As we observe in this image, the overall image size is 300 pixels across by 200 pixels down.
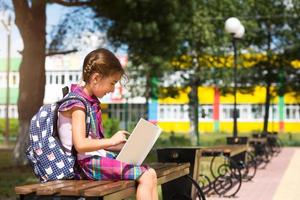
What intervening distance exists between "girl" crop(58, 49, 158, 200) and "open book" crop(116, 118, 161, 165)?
0.23 ft

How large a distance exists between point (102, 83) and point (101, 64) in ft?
0.45

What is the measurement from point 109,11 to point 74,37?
8.37ft

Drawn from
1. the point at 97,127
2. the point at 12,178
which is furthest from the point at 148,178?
the point at 12,178

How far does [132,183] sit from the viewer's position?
4.18 m

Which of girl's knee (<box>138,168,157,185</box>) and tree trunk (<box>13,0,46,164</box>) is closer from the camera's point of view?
girl's knee (<box>138,168,157,185</box>)

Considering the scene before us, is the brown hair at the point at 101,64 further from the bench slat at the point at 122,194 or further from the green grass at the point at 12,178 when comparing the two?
the green grass at the point at 12,178

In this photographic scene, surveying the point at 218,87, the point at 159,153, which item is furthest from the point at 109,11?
the point at 218,87

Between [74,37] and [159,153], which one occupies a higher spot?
[74,37]

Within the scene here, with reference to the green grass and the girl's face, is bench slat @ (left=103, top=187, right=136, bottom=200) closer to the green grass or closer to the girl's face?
the girl's face

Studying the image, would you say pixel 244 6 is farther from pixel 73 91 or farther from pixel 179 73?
pixel 73 91

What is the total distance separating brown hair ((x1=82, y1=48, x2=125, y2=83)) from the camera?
4161 mm

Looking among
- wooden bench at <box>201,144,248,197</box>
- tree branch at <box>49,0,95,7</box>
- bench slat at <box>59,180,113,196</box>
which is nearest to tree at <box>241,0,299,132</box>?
tree branch at <box>49,0,95,7</box>

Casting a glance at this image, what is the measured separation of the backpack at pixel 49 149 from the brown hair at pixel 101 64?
214 millimetres

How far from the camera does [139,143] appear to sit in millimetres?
4277
